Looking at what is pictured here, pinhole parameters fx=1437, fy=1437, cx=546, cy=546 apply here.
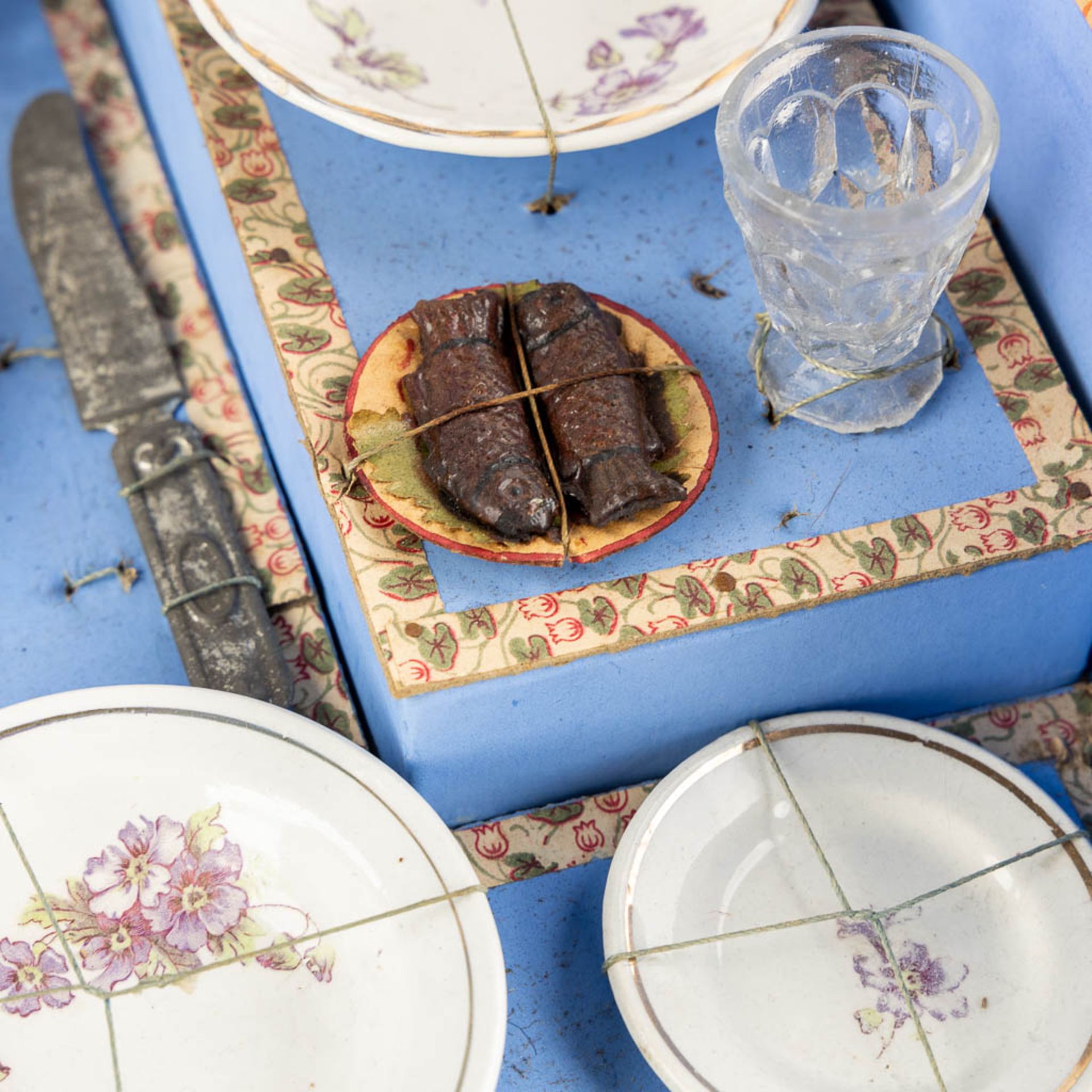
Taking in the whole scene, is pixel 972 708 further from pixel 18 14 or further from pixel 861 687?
pixel 18 14

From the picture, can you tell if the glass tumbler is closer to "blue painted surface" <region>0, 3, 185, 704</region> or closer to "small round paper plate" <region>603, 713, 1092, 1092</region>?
"small round paper plate" <region>603, 713, 1092, 1092</region>

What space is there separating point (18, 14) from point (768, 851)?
0.91m

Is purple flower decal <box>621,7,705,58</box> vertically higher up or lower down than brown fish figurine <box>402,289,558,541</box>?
higher up

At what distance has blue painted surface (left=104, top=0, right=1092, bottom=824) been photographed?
2.65ft

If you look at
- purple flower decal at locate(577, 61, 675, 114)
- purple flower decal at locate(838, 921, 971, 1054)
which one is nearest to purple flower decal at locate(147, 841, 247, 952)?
purple flower decal at locate(838, 921, 971, 1054)

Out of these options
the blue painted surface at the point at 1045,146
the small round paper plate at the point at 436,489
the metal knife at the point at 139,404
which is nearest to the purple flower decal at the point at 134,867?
the metal knife at the point at 139,404

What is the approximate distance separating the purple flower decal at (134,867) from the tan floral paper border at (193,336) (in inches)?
5.1

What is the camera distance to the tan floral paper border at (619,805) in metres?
0.85

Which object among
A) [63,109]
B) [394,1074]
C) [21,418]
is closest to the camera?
[394,1074]

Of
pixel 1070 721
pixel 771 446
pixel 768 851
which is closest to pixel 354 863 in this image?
pixel 768 851

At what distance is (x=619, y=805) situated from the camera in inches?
34.4

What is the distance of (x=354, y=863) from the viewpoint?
75 cm

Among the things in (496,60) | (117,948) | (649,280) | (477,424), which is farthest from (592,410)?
(117,948)

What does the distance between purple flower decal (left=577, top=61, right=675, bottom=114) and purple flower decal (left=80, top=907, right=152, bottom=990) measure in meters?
0.54
